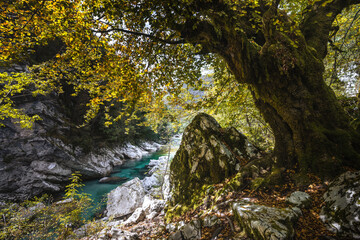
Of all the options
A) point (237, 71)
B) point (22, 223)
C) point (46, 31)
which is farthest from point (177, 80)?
point (22, 223)

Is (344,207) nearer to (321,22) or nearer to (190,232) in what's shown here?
(190,232)

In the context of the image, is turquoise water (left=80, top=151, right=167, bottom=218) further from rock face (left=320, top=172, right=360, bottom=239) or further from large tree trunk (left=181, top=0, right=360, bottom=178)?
large tree trunk (left=181, top=0, right=360, bottom=178)

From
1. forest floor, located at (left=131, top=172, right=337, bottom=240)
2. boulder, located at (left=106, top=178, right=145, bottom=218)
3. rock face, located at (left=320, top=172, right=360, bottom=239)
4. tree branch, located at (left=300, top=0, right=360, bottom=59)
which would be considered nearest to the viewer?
rock face, located at (left=320, top=172, right=360, bottom=239)

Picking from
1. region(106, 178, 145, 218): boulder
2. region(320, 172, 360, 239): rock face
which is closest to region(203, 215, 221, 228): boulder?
region(320, 172, 360, 239): rock face

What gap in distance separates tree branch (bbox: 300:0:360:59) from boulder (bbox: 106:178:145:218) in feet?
37.3

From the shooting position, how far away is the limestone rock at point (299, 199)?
9.23ft

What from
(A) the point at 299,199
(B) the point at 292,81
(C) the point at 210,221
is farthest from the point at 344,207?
(B) the point at 292,81

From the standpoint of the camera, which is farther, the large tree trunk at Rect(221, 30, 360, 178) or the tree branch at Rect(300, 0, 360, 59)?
the tree branch at Rect(300, 0, 360, 59)

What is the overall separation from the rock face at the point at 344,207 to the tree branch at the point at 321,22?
3.57m

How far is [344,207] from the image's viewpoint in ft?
7.30

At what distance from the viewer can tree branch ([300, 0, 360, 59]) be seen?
13.3 feet

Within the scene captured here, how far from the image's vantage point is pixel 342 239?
6.59 ft

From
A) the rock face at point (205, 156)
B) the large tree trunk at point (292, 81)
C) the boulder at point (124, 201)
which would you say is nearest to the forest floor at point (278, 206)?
the large tree trunk at point (292, 81)

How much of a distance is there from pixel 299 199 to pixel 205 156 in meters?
2.96
